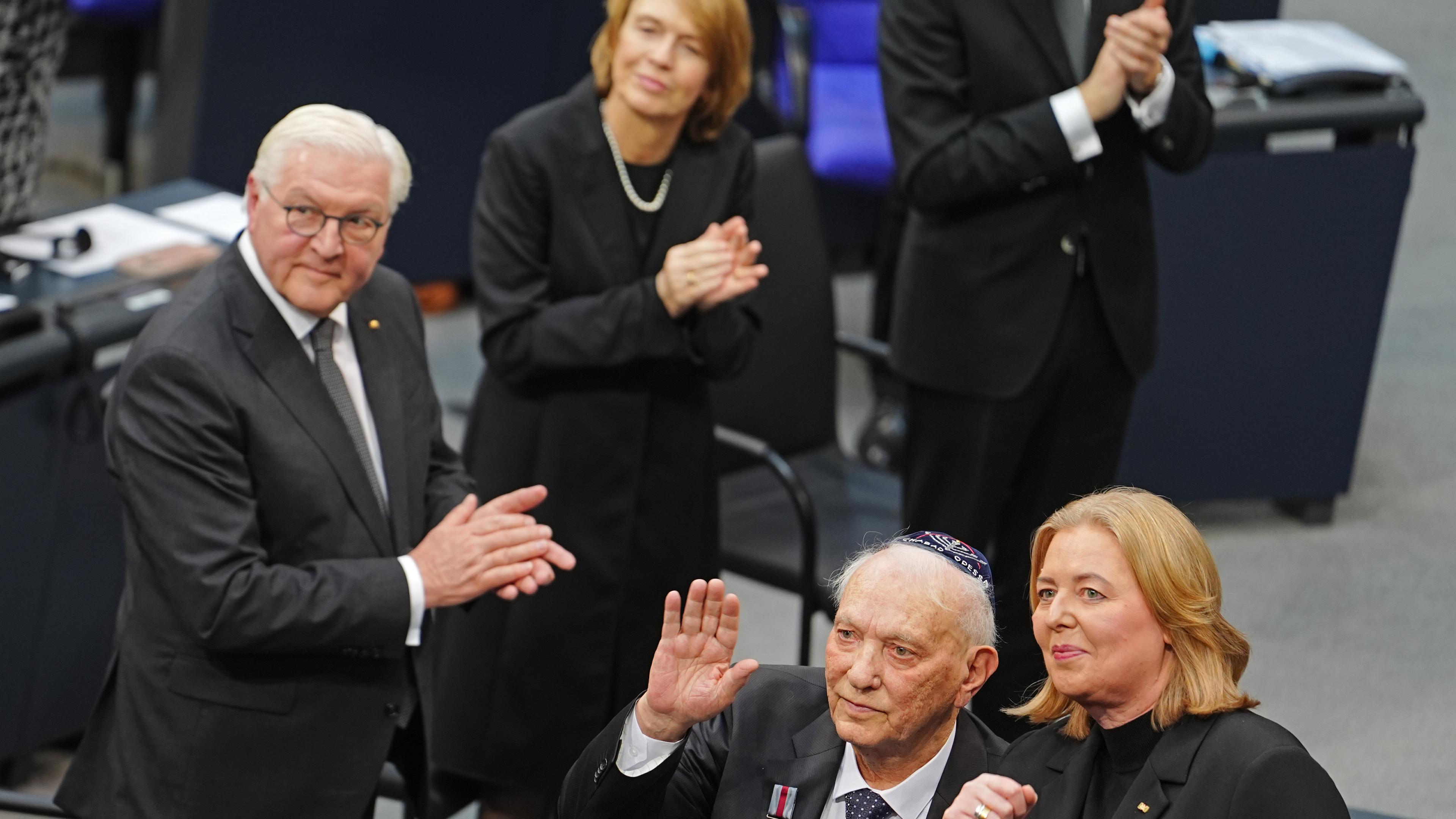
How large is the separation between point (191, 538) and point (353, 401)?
351 millimetres

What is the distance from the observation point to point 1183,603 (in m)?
2.13

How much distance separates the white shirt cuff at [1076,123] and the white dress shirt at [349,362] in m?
1.36

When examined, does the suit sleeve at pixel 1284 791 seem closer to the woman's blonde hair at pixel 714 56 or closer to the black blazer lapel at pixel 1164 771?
the black blazer lapel at pixel 1164 771

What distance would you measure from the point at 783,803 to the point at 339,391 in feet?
2.98

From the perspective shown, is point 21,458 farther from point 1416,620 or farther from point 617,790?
point 1416,620

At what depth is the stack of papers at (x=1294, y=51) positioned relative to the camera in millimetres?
4621

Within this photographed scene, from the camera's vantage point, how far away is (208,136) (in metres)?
5.65

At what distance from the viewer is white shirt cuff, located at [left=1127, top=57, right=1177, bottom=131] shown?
3328mm

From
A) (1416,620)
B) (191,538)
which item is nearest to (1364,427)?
(1416,620)

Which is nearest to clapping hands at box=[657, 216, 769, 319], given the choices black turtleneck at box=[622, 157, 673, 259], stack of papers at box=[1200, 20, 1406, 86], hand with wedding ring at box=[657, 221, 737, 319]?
hand with wedding ring at box=[657, 221, 737, 319]

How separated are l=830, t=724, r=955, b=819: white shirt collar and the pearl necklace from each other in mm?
1294

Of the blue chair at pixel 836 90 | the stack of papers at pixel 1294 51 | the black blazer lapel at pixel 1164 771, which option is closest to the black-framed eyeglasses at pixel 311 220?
the black blazer lapel at pixel 1164 771

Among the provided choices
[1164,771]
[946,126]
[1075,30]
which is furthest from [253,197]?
[1075,30]

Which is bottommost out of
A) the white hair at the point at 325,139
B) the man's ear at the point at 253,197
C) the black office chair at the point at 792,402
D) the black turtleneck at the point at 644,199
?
the black office chair at the point at 792,402
